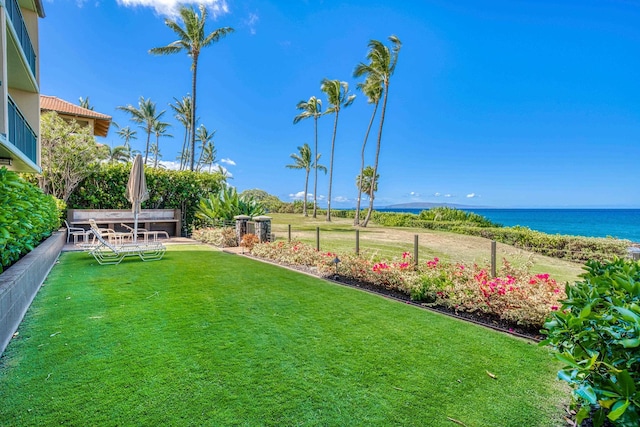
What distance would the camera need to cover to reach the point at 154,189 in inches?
576

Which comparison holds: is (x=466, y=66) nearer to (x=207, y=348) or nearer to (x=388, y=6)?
(x=388, y=6)

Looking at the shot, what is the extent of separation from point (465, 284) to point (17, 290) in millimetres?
6200

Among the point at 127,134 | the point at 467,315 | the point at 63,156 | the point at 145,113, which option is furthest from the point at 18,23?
the point at 127,134

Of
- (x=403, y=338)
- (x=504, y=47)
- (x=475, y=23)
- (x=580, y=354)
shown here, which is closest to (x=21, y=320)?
(x=403, y=338)

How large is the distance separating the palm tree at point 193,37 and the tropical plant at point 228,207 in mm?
7983

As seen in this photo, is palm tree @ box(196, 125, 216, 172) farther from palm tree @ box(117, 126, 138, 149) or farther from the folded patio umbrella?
the folded patio umbrella

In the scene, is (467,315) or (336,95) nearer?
(467,315)

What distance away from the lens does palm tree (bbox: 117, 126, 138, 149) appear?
49688mm

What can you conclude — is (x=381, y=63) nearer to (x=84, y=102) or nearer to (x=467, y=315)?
(x=467, y=315)

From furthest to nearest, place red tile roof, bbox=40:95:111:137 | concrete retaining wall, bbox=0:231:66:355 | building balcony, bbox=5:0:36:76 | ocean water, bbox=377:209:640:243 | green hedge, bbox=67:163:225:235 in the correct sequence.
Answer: ocean water, bbox=377:209:640:243 → red tile roof, bbox=40:95:111:137 → green hedge, bbox=67:163:225:235 → building balcony, bbox=5:0:36:76 → concrete retaining wall, bbox=0:231:66:355

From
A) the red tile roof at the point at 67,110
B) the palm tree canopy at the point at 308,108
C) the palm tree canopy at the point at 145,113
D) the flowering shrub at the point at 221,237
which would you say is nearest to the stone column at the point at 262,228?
the flowering shrub at the point at 221,237

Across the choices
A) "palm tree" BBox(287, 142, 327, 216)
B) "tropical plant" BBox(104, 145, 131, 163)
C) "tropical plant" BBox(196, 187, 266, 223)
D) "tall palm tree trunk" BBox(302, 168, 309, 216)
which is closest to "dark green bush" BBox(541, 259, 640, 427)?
"tropical plant" BBox(196, 187, 266, 223)

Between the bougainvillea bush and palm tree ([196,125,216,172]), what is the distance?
4424 cm

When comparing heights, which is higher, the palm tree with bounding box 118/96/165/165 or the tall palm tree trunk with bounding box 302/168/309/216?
the palm tree with bounding box 118/96/165/165
